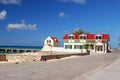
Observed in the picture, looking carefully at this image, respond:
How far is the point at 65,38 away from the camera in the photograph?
276 feet

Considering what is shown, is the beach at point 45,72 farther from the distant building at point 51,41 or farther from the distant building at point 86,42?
the distant building at point 51,41

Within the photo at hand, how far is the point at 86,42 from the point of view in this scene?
82.2 m

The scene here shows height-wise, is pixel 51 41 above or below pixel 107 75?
above

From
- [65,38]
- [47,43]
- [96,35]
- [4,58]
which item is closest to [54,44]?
[47,43]

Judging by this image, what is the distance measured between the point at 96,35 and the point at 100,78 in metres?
67.8

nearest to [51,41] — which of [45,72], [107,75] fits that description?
[45,72]

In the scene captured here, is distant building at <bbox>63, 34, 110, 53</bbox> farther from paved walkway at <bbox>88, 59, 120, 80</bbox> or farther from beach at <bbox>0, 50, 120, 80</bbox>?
paved walkway at <bbox>88, 59, 120, 80</bbox>

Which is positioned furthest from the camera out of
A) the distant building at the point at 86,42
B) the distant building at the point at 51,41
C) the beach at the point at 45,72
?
the distant building at the point at 51,41

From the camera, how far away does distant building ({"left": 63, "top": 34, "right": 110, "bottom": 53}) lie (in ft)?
259

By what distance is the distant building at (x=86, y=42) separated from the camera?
78875mm

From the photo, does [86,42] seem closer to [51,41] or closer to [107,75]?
[51,41]

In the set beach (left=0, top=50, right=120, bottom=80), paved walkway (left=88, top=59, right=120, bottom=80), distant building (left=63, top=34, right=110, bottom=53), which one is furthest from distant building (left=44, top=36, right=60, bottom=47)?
paved walkway (left=88, top=59, right=120, bottom=80)

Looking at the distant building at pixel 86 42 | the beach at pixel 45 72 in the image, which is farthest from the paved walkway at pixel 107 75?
the distant building at pixel 86 42

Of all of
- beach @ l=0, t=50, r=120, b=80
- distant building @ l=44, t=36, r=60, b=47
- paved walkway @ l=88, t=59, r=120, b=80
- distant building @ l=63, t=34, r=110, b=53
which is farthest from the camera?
distant building @ l=44, t=36, r=60, b=47
